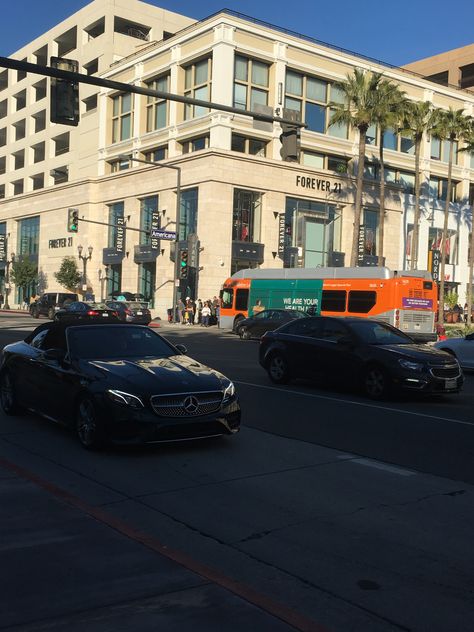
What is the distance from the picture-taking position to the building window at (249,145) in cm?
4600

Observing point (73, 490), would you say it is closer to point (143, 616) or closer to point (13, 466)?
point (13, 466)

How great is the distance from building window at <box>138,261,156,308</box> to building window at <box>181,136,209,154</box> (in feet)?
27.7

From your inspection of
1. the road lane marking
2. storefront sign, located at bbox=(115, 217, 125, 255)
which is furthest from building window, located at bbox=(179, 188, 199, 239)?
A: the road lane marking

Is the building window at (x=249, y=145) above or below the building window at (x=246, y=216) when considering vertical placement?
above

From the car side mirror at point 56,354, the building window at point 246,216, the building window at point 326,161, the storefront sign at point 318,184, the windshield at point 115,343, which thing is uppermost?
the building window at point 326,161

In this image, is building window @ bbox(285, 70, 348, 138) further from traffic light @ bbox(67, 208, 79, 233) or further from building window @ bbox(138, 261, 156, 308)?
traffic light @ bbox(67, 208, 79, 233)

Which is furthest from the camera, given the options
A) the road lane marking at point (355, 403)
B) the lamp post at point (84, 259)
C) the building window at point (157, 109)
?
the lamp post at point (84, 259)

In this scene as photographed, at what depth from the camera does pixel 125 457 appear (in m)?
7.42

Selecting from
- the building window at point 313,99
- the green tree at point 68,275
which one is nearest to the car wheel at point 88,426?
the building window at point 313,99

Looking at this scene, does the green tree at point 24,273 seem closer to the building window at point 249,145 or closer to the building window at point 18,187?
the building window at point 18,187

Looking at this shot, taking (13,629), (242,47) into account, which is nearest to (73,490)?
(13,629)

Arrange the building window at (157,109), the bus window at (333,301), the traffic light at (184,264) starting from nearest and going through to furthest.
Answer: the bus window at (333,301)
the traffic light at (184,264)
the building window at (157,109)

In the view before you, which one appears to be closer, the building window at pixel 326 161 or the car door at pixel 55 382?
the car door at pixel 55 382

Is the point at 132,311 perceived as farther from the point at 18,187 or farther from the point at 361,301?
the point at 18,187
